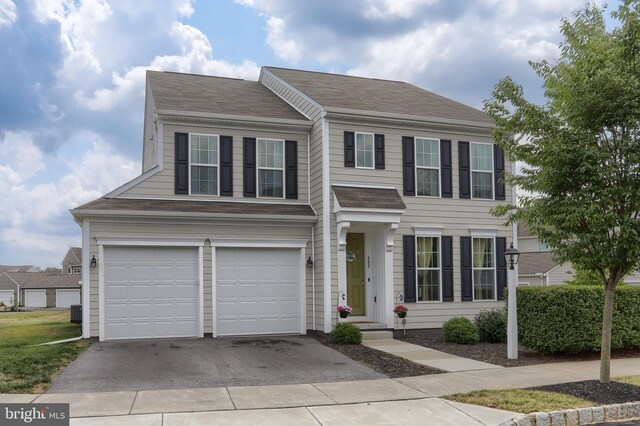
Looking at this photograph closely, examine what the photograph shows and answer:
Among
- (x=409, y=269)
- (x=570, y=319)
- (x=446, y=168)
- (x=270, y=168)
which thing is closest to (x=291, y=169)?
(x=270, y=168)

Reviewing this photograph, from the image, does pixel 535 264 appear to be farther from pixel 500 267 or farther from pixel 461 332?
pixel 461 332

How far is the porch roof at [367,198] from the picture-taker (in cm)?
1508

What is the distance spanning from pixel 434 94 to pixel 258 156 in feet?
25.5

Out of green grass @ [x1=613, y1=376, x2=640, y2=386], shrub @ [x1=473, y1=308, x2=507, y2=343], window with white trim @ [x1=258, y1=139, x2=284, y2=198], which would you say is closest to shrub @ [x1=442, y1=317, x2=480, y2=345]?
shrub @ [x1=473, y1=308, x2=507, y2=343]

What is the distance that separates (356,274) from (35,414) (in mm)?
10317

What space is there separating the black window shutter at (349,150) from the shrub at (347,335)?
424 centimetres

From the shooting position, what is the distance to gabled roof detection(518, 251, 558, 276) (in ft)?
106

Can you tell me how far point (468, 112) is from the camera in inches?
720

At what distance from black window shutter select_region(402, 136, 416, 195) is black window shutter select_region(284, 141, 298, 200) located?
116 inches

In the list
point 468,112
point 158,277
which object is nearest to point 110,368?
point 158,277

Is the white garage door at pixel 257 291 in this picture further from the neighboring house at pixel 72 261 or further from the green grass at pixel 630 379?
the neighboring house at pixel 72 261

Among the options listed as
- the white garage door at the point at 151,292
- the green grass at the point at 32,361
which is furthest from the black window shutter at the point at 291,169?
the green grass at the point at 32,361

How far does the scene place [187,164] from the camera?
15.5 meters

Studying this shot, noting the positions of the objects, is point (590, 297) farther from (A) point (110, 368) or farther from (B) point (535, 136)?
(A) point (110, 368)
